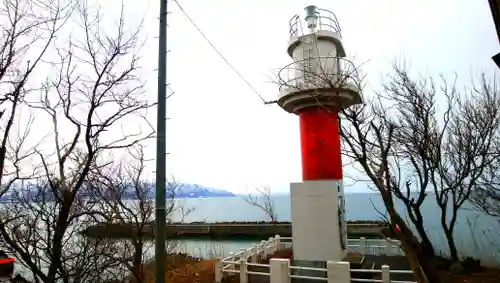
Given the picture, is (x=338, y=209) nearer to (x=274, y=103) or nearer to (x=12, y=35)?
(x=274, y=103)

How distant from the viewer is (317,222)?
9258 mm

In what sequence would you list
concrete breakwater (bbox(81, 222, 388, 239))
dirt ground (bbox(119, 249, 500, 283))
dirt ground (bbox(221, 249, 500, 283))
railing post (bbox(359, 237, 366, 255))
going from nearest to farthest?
dirt ground (bbox(221, 249, 500, 283))
dirt ground (bbox(119, 249, 500, 283))
railing post (bbox(359, 237, 366, 255))
concrete breakwater (bbox(81, 222, 388, 239))

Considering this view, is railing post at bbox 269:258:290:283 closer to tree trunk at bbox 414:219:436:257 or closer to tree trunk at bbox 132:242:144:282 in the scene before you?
tree trunk at bbox 132:242:144:282

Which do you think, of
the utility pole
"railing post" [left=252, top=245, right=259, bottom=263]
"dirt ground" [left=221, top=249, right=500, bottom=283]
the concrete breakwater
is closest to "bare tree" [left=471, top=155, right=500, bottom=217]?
"dirt ground" [left=221, top=249, right=500, bottom=283]

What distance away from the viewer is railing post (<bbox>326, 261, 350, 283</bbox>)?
7.62 m

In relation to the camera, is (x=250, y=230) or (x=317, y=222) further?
(x=250, y=230)

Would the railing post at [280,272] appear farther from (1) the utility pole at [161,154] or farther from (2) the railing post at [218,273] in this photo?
(1) the utility pole at [161,154]

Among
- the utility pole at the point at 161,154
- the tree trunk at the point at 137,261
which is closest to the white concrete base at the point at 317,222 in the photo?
the tree trunk at the point at 137,261

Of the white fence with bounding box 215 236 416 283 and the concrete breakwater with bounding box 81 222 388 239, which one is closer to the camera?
the white fence with bounding box 215 236 416 283

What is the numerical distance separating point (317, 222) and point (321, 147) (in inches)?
83.5

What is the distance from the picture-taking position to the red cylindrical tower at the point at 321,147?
32.0ft

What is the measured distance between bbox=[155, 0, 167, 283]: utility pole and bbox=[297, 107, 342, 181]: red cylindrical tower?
20.2 ft

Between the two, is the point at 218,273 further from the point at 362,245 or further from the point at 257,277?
the point at 362,245

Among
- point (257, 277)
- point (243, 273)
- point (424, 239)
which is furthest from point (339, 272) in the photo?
point (424, 239)
